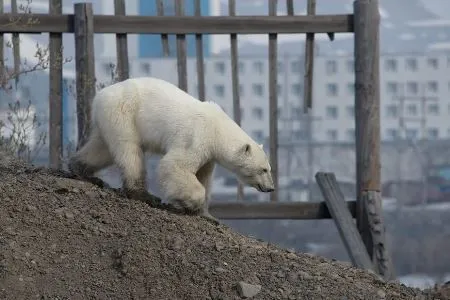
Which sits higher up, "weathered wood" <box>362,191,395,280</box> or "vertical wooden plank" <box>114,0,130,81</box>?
"vertical wooden plank" <box>114,0,130,81</box>

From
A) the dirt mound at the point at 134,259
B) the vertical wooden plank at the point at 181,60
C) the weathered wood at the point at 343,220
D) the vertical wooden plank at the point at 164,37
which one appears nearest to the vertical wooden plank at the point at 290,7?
the vertical wooden plank at the point at 181,60

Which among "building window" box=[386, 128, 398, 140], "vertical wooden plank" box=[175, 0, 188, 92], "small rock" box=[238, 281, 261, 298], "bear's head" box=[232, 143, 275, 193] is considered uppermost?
"vertical wooden plank" box=[175, 0, 188, 92]

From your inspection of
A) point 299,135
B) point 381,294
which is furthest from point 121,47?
point 299,135

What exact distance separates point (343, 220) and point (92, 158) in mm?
2238

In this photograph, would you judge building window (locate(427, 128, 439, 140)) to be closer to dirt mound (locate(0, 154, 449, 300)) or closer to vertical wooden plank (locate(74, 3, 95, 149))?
vertical wooden plank (locate(74, 3, 95, 149))

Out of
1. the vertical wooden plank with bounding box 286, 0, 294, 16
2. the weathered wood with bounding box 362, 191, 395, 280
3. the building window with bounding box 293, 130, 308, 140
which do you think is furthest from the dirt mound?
the building window with bounding box 293, 130, 308, 140

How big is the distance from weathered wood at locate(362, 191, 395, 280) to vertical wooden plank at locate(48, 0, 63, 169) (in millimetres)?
2503

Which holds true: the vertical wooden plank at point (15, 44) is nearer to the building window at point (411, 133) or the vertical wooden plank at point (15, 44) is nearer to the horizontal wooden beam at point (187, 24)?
the horizontal wooden beam at point (187, 24)

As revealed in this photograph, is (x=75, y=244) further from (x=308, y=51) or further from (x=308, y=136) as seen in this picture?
(x=308, y=136)

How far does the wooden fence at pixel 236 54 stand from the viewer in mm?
7719

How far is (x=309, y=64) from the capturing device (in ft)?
26.2

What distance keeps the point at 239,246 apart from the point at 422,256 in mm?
8917

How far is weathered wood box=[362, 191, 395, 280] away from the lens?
7852 millimetres

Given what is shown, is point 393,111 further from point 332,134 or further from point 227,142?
Result: point 227,142
